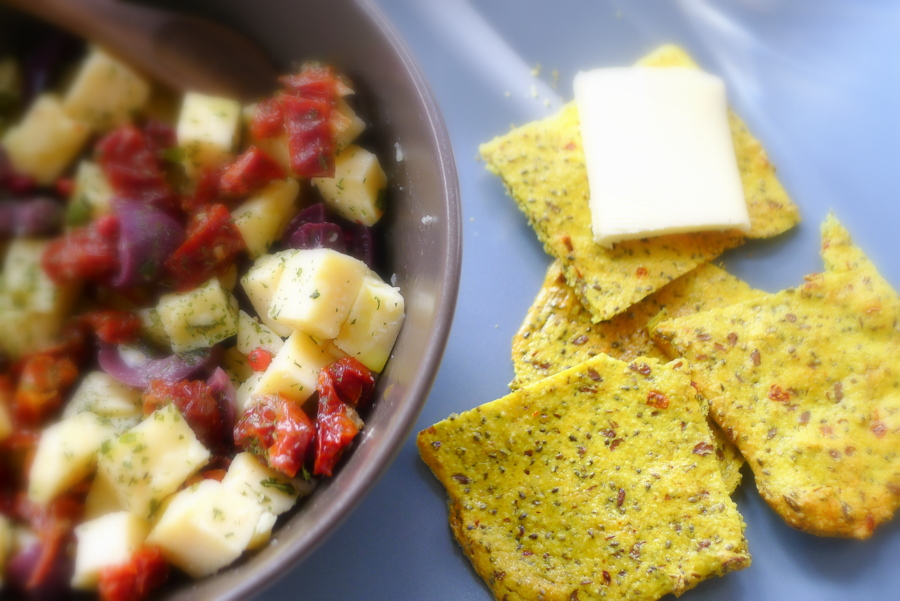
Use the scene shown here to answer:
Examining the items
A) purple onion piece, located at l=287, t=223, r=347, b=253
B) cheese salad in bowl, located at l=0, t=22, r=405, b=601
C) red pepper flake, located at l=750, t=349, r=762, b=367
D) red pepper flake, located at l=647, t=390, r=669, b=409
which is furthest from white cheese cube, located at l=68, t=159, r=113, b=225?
red pepper flake, located at l=750, t=349, r=762, b=367

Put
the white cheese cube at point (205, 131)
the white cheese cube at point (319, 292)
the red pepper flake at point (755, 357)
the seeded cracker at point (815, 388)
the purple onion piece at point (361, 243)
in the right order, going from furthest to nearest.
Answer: the red pepper flake at point (755, 357)
the seeded cracker at point (815, 388)
the purple onion piece at point (361, 243)
the white cheese cube at point (205, 131)
the white cheese cube at point (319, 292)

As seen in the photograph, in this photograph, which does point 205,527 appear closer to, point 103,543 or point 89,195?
point 103,543

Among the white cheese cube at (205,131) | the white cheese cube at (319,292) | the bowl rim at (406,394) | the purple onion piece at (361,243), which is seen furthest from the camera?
the purple onion piece at (361,243)

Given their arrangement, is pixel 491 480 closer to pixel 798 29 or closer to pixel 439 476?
pixel 439 476

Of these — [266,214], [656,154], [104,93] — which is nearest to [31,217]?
[104,93]

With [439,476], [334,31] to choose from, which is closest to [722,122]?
[334,31]

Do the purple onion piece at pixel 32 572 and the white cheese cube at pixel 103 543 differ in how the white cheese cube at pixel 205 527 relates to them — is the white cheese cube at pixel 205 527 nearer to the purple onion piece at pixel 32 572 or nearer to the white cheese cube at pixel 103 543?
the white cheese cube at pixel 103 543

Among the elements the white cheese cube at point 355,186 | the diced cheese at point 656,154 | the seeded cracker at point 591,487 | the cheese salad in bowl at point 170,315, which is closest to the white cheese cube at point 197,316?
the cheese salad in bowl at point 170,315
